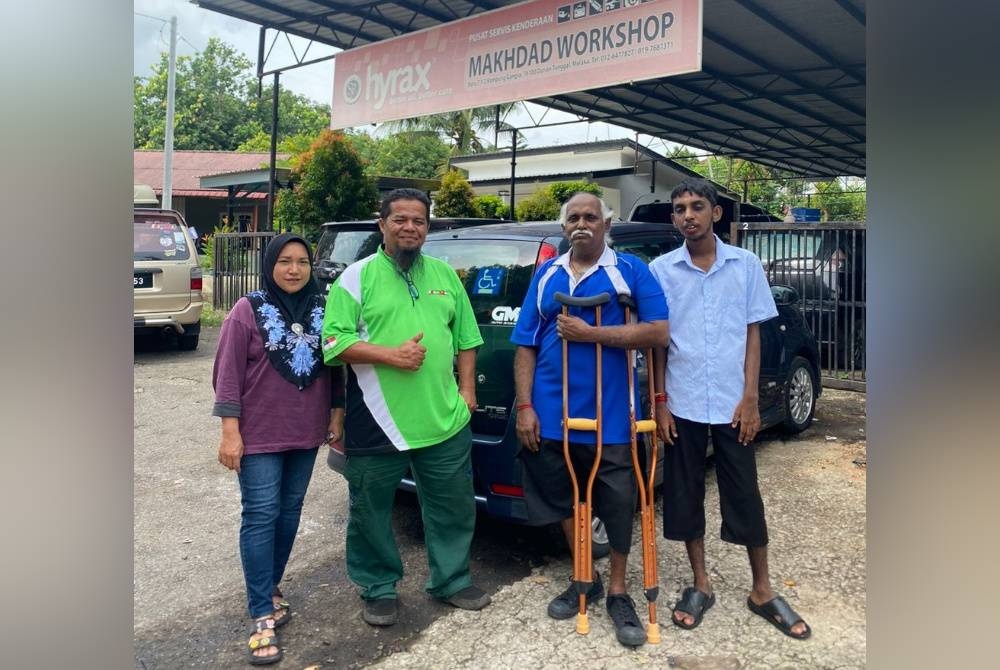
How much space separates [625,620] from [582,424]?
0.88 metres

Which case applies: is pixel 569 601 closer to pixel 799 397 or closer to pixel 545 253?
pixel 545 253

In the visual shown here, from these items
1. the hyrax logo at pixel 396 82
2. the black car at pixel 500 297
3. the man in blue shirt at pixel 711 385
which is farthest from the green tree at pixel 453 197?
the man in blue shirt at pixel 711 385

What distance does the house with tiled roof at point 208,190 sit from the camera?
27680mm

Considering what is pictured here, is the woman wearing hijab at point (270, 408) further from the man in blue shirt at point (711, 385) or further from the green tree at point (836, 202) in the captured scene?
the green tree at point (836, 202)

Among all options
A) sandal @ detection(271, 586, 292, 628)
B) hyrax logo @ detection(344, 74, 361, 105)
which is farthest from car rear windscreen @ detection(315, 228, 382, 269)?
sandal @ detection(271, 586, 292, 628)

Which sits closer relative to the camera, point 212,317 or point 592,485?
point 592,485

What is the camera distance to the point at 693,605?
344 cm

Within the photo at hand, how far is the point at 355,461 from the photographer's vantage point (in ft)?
11.3

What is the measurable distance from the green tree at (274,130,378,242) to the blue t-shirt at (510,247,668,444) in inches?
495

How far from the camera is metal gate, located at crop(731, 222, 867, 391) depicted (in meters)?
8.65

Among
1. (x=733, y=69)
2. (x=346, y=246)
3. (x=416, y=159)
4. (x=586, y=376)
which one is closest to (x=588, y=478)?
(x=586, y=376)

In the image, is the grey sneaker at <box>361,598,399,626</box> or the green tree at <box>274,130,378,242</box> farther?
the green tree at <box>274,130,378,242</box>

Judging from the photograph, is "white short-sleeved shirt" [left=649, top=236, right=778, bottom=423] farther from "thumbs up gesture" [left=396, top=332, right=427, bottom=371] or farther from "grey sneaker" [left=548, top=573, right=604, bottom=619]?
"thumbs up gesture" [left=396, top=332, right=427, bottom=371]
